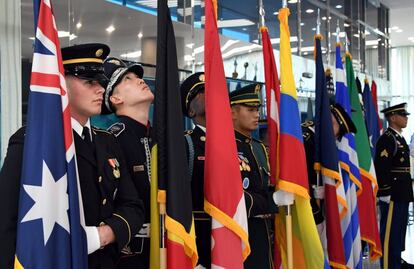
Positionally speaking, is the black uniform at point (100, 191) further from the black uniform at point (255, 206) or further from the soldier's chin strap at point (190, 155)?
the black uniform at point (255, 206)

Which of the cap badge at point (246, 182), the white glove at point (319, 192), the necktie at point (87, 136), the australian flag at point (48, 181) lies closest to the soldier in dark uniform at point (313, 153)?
the white glove at point (319, 192)

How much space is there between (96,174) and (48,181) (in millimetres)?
267

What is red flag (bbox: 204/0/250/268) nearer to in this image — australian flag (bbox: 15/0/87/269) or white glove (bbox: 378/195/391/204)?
australian flag (bbox: 15/0/87/269)

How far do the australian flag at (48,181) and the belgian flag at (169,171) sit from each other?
0.40m

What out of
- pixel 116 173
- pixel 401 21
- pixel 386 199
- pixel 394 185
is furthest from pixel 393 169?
pixel 401 21

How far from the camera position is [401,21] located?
11758mm

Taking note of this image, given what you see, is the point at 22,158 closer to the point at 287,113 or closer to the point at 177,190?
the point at 177,190

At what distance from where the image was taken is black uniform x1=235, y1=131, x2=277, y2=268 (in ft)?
8.59

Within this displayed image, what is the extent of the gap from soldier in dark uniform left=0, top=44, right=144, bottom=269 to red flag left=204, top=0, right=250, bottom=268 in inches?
17.4

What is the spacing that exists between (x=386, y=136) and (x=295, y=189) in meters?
2.92

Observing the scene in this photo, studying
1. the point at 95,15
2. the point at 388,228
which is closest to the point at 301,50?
the point at 388,228

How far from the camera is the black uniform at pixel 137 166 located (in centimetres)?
208

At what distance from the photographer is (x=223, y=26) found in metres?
5.13

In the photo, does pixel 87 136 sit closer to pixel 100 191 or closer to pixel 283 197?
pixel 100 191
